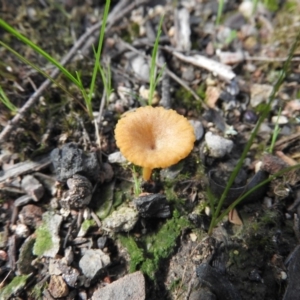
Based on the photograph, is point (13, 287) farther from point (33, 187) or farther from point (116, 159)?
point (116, 159)

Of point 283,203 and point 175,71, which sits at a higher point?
point 175,71

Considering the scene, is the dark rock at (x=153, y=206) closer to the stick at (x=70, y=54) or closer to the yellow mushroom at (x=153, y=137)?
the yellow mushroom at (x=153, y=137)

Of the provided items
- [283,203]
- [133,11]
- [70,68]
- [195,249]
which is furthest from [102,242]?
[133,11]

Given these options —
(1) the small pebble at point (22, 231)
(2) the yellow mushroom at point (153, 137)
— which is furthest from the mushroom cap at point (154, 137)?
(1) the small pebble at point (22, 231)

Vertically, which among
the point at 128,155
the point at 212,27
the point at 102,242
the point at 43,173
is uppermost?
the point at 212,27

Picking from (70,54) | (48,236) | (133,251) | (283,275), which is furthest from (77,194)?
A: (283,275)

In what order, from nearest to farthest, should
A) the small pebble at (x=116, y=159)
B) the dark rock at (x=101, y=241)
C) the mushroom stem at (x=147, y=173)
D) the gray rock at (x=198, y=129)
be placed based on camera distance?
the dark rock at (x=101, y=241) < the mushroom stem at (x=147, y=173) < the small pebble at (x=116, y=159) < the gray rock at (x=198, y=129)

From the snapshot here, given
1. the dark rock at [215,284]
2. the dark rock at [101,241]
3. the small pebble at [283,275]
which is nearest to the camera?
the dark rock at [215,284]

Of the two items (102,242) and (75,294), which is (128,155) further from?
(75,294)
